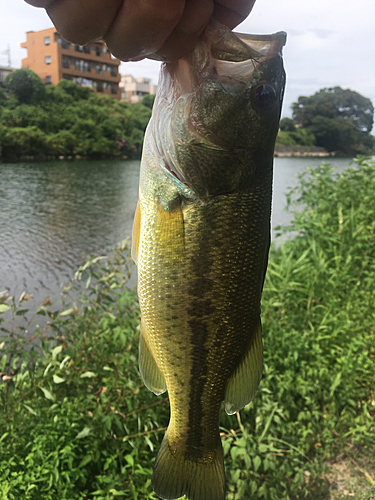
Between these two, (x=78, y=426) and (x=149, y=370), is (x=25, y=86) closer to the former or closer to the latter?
(x=78, y=426)

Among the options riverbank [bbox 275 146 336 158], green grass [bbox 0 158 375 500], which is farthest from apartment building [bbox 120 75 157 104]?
green grass [bbox 0 158 375 500]

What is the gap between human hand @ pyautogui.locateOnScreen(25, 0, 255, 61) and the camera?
0.78 metres

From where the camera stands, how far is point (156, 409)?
2951 millimetres

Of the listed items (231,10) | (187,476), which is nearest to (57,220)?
(187,476)

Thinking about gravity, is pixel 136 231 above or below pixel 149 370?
above

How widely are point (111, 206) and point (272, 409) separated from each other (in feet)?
40.2

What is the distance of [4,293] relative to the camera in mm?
2633

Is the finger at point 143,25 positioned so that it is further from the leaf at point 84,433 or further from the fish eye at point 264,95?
the leaf at point 84,433

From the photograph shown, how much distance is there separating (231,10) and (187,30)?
20 cm

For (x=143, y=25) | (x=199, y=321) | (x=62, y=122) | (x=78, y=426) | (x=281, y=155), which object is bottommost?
(x=78, y=426)

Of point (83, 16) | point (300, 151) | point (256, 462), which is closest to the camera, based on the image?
point (83, 16)

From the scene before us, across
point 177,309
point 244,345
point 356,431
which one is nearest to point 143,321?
point 177,309

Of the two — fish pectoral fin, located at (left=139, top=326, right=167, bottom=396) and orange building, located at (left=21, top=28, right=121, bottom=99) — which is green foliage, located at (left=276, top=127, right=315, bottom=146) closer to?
orange building, located at (left=21, top=28, right=121, bottom=99)

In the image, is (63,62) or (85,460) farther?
(63,62)
